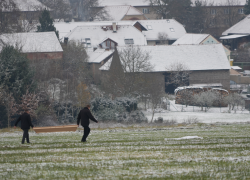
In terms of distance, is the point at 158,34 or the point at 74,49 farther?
the point at 158,34

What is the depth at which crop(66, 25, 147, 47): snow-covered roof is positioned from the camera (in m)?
84.6

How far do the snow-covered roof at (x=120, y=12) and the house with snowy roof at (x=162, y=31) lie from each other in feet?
61.5

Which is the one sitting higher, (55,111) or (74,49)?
(74,49)

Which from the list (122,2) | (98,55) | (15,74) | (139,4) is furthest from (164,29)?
(15,74)

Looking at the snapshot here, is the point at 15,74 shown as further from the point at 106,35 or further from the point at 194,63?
the point at 106,35

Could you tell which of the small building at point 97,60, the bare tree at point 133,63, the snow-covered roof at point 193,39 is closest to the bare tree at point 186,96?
the bare tree at point 133,63

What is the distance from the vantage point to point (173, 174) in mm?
7910

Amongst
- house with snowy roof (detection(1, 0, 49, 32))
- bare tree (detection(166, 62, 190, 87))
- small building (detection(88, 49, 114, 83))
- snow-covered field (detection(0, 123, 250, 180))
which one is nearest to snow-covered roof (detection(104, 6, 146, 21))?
house with snowy roof (detection(1, 0, 49, 32))

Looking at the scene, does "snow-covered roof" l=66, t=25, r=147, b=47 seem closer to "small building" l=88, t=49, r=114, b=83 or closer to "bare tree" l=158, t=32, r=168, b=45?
"bare tree" l=158, t=32, r=168, b=45

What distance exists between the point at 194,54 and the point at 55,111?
108 ft

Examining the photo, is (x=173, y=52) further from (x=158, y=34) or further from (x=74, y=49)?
(x=158, y=34)

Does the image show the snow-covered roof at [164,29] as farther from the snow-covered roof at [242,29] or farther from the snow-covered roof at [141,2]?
the snow-covered roof at [141,2]

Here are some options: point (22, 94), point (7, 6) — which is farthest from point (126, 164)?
point (7, 6)

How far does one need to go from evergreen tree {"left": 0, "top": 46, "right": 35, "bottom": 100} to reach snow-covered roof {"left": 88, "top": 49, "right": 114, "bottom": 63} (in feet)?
98.1
